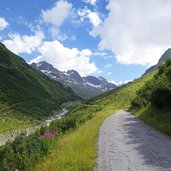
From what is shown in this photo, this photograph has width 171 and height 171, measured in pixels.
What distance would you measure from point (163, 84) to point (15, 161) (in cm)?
2748

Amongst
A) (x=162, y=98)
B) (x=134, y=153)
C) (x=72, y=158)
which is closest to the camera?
(x=72, y=158)

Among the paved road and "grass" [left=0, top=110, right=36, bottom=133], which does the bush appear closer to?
the paved road

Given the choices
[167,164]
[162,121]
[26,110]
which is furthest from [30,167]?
[26,110]

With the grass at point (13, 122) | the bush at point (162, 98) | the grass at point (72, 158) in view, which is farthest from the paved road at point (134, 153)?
the grass at point (13, 122)

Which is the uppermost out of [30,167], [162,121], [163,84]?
[163,84]

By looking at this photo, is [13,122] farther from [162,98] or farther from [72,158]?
[72,158]

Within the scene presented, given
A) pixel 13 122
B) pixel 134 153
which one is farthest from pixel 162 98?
pixel 13 122

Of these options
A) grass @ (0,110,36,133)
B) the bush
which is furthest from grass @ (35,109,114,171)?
grass @ (0,110,36,133)

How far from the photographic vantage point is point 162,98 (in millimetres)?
41625

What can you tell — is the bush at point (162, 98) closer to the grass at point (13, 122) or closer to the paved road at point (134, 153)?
the paved road at point (134, 153)

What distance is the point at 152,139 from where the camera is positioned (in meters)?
26.7

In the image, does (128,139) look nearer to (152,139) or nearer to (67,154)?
(152,139)

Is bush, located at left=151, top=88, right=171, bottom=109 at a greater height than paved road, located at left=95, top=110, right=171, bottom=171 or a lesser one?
greater

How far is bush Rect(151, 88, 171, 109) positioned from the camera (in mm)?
40844
